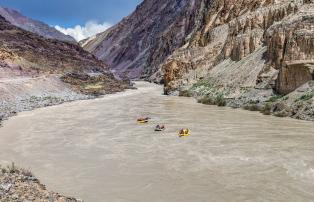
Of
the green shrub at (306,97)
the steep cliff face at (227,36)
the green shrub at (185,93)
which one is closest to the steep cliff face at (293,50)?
the green shrub at (306,97)

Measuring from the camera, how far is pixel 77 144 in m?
24.4

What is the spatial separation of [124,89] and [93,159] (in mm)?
60586

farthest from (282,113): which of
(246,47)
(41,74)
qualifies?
(41,74)

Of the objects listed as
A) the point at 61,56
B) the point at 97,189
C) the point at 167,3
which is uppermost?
the point at 167,3

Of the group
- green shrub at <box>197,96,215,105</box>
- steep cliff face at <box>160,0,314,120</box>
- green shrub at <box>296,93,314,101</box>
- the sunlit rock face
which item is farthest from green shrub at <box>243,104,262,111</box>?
green shrub at <box>197,96,215,105</box>

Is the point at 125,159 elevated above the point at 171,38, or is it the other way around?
the point at 171,38

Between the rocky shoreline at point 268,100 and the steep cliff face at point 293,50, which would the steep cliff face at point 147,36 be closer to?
the rocky shoreline at point 268,100

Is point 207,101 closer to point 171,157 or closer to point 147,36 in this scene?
point 171,157

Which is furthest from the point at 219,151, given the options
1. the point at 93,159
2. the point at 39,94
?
the point at 39,94

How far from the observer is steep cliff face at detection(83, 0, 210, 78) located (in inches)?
4660

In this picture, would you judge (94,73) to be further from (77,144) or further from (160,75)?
(77,144)

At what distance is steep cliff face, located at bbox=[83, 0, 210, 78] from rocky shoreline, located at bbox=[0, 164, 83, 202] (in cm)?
9785

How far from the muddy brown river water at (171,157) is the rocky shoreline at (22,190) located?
1379mm

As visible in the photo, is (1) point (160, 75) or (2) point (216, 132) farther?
(1) point (160, 75)
